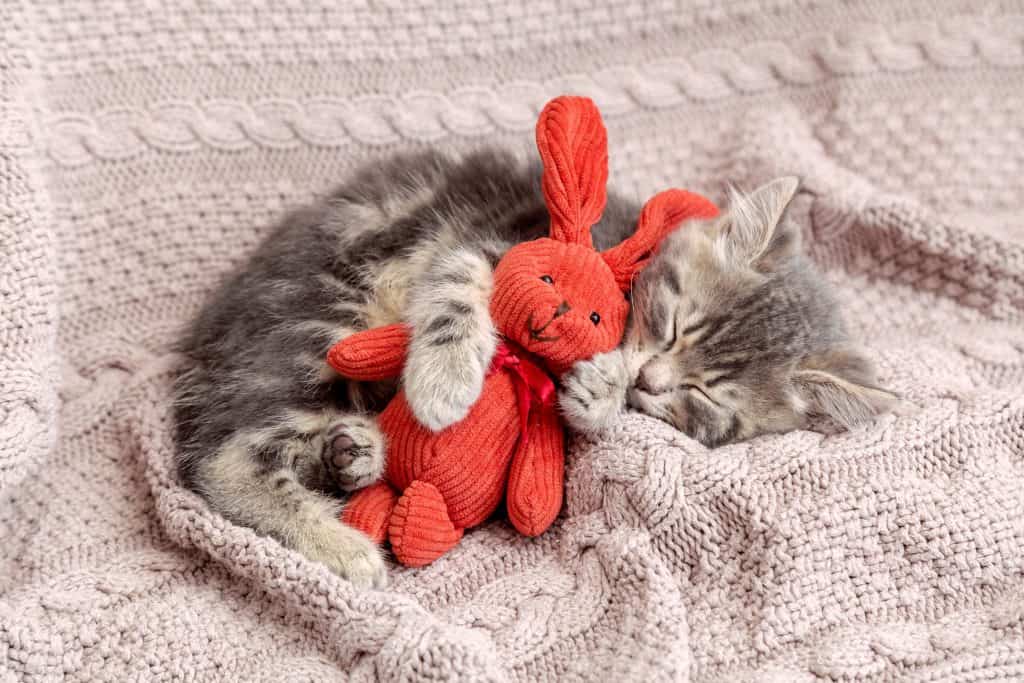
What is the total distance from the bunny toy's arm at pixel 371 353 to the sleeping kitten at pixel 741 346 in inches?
12.5

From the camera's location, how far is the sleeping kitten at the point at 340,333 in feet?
4.05

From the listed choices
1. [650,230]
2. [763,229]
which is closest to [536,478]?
[650,230]

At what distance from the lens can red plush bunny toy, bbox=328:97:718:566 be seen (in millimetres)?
1217

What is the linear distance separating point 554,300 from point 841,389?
0.49m

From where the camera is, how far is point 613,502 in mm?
1248

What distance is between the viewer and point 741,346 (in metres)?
1.35

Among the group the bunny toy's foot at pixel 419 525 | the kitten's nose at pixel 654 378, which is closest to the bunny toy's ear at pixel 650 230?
the kitten's nose at pixel 654 378

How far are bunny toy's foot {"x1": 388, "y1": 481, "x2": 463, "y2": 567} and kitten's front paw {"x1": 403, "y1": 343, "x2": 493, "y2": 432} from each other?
0.37ft

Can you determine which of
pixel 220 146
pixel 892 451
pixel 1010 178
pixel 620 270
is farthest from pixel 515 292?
pixel 1010 178

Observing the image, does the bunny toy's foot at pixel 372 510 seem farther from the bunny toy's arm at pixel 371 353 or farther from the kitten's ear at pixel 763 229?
the kitten's ear at pixel 763 229

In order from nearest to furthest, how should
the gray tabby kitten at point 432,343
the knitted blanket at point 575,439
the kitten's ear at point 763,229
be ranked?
1. the knitted blanket at point 575,439
2. the gray tabby kitten at point 432,343
3. the kitten's ear at point 763,229

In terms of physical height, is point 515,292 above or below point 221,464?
above

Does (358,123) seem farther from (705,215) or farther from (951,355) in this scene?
(951,355)

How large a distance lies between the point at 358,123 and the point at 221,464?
776mm
